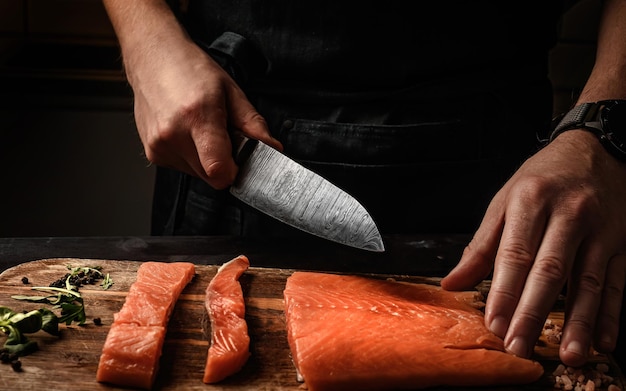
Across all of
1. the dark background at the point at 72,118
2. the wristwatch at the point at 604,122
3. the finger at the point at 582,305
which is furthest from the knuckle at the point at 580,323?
the dark background at the point at 72,118

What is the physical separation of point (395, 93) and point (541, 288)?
929mm

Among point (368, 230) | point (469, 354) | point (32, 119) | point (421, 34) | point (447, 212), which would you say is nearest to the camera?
point (469, 354)

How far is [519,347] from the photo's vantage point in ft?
5.38

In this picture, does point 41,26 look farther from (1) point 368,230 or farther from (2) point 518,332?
(2) point 518,332

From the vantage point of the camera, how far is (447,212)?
2.51m

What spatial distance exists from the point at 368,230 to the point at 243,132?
0.48 meters

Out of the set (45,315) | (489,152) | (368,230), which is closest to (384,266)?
(368,230)

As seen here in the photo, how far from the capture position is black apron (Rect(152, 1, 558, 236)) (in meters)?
2.33

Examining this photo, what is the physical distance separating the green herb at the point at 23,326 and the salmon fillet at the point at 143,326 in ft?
0.53

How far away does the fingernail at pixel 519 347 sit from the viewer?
1640 mm

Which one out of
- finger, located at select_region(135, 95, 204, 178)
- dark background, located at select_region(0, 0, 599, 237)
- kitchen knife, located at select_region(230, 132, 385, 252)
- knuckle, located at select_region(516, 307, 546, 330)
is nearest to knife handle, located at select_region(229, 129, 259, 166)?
kitchen knife, located at select_region(230, 132, 385, 252)

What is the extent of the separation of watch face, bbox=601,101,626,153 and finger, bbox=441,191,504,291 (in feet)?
1.24

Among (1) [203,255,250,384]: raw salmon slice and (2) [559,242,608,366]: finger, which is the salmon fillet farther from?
(2) [559,242,608,366]: finger

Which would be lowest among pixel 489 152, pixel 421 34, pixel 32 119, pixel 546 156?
pixel 32 119
